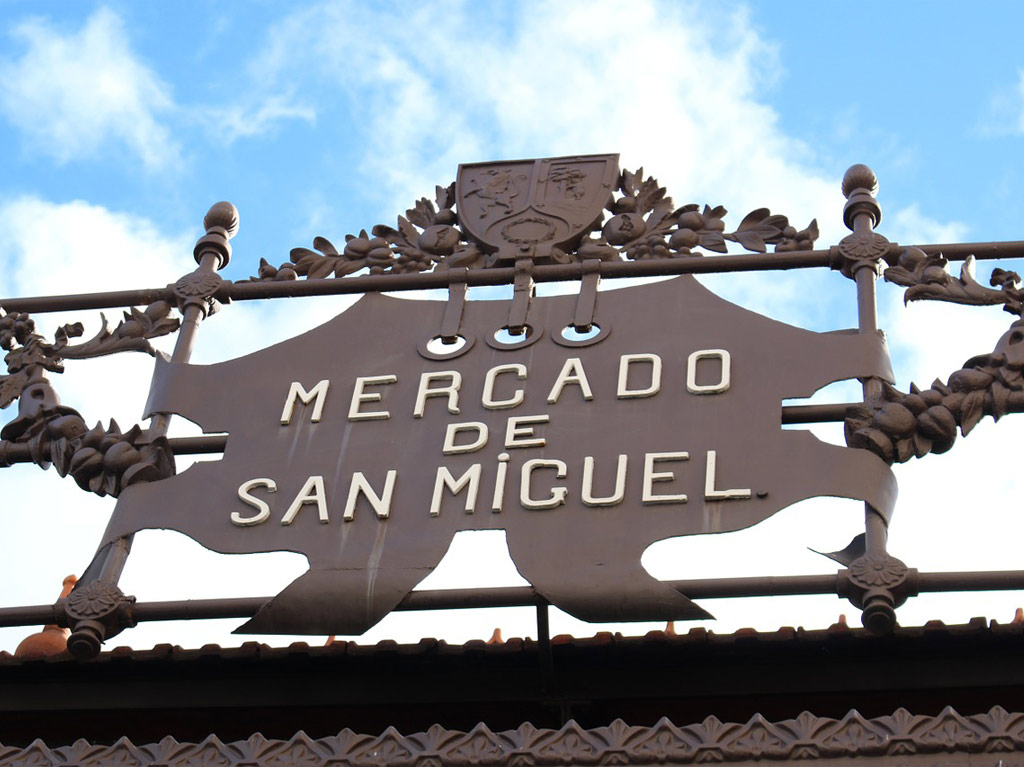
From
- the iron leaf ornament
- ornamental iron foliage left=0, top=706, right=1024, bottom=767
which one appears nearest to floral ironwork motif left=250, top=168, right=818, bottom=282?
the iron leaf ornament

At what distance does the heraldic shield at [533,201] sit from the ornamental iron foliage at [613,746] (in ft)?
13.4

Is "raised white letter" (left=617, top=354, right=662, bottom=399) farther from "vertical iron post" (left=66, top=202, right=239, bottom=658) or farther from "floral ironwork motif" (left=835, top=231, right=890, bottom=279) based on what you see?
"vertical iron post" (left=66, top=202, right=239, bottom=658)

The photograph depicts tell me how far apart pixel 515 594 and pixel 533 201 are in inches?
134

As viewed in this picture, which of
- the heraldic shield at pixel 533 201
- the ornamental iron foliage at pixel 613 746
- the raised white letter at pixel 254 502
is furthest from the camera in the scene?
the heraldic shield at pixel 533 201

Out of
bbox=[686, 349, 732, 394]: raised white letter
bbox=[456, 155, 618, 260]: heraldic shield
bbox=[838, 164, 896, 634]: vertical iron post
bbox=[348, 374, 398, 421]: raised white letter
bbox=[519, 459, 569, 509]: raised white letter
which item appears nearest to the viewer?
bbox=[838, 164, 896, 634]: vertical iron post

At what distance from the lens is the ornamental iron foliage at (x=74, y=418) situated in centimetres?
988

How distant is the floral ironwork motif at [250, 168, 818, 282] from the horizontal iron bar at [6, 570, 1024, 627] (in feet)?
9.28

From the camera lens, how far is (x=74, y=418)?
10.3 metres

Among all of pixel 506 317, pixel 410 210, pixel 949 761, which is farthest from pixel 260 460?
pixel 949 761

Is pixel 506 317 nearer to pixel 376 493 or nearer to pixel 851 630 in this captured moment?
pixel 376 493

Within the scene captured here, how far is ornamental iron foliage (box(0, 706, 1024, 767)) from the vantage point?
7117 millimetres

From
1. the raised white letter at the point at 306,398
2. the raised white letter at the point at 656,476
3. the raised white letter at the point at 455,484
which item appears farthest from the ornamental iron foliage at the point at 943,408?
the raised white letter at the point at 306,398

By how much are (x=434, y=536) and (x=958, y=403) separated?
2575 millimetres

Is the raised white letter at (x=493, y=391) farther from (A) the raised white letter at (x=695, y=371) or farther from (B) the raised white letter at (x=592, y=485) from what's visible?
(A) the raised white letter at (x=695, y=371)
